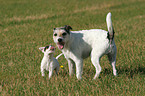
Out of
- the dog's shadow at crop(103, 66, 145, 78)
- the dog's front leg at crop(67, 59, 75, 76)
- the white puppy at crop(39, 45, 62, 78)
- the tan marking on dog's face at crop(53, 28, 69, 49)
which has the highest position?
the tan marking on dog's face at crop(53, 28, 69, 49)

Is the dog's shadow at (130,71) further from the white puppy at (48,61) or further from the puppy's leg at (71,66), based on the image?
the white puppy at (48,61)

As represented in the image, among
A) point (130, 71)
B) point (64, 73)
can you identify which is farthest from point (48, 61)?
point (130, 71)

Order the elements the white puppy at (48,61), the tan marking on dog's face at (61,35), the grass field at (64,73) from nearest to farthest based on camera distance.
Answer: the grass field at (64,73) → the tan marking on dog's face at (61,35) → the white puppy at (48,61)

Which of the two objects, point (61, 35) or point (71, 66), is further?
point (71, 66)

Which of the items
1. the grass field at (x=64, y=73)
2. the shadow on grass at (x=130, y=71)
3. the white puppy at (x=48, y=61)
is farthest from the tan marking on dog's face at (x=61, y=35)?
the shadow on grass at (x=130, y=71)

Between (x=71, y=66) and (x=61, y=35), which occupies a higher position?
(x=61, y=35)

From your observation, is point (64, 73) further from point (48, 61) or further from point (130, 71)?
point (130, 71)

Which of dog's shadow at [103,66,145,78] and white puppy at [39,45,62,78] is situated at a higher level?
white puppy at [39,45,62,78]

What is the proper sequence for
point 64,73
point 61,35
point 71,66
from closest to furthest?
point 61,35 < point 71,66 < point 64,73

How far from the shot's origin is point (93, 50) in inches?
253

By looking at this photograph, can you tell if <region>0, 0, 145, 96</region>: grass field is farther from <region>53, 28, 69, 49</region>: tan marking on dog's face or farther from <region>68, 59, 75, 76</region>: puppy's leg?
<region>53, 28, 69, 49</region>: tan marking on dog's face

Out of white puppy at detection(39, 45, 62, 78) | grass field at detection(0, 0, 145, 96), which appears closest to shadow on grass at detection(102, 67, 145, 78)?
grass field at detection(0, 0, 145, 96)

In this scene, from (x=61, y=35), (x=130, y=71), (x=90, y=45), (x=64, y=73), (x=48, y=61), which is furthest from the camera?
(x=64, y=73)

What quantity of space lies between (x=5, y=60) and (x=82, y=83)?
4.31 meters
